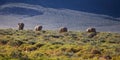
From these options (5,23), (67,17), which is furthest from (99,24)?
(5,23)

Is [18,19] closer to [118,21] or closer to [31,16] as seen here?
[31,16]

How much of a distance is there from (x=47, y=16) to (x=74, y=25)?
1179 inches

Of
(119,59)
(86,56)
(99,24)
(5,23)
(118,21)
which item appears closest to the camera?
(119,59)

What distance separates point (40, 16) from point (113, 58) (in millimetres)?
174386

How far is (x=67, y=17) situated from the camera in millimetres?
197125

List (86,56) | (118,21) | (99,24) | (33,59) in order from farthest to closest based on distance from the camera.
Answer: (118,21) → (99,24) → (86,56) → (33,59)

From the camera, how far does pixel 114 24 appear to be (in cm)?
18362

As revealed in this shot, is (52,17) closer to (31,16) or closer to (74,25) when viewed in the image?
(31,16)

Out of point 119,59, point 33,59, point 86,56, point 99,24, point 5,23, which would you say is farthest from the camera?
point 99,24

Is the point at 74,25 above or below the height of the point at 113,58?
below

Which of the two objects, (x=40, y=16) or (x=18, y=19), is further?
(x=40, y=16)

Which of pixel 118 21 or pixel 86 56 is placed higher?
pixel 86 56

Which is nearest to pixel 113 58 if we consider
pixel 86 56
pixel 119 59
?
pixel 119 59

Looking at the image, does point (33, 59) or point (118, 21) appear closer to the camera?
point (33, 59)
